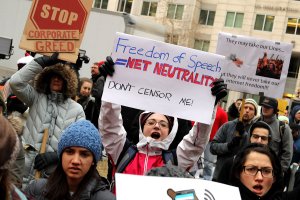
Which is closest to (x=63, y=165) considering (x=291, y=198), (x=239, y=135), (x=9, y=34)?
(x=291, y=198)

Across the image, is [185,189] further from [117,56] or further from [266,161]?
[117,56]

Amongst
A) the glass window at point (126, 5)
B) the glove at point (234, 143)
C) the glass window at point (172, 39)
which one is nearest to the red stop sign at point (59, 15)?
the glove at point (234, 143)

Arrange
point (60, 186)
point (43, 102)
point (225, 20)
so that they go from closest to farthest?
point (60, 186), point (43, 102), point (225, 20)

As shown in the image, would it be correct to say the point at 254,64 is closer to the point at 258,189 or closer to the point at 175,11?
the point at 258,189

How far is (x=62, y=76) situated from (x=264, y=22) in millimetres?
40458

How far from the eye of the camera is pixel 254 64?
6.46m

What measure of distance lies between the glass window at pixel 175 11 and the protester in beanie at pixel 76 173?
42.6m

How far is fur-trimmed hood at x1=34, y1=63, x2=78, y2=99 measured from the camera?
487 centimetres

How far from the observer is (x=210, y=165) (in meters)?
8.70

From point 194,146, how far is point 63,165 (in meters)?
1.11

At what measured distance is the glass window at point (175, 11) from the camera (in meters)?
45.3

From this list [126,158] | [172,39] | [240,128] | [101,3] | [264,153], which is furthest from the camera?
[101,3]

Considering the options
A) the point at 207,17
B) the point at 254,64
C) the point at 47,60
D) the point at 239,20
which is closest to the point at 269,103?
the point at 254,64

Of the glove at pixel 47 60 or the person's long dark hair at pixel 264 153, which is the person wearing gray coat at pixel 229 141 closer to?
the glove at pixel 47 60
